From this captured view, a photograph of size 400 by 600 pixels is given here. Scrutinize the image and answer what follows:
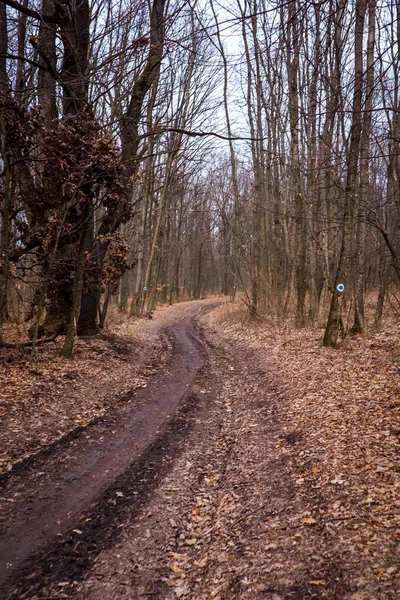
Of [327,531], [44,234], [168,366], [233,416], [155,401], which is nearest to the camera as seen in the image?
[327,531]

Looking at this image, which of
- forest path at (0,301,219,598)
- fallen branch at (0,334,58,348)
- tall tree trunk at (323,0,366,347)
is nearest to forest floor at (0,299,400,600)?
forest path at (0,301,219,598)

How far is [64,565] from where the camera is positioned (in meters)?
3.62

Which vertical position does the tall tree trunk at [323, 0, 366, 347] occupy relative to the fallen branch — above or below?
above

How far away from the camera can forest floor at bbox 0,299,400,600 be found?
340 cm

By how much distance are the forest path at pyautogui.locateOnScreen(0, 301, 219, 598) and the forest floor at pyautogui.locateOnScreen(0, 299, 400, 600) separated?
0.16 feet

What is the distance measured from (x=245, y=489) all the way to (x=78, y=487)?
2.02 metres

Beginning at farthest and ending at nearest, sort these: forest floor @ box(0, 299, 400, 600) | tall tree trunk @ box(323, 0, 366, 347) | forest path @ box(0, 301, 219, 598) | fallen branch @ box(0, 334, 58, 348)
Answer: fallen branch @ box(0, 334, 58, 348) → tall tree trunk @ box(323, 0, 366, 347) → forest path @ box(0, 301, 219, 598) → forest floor @ box(0, 299, 400, 600)

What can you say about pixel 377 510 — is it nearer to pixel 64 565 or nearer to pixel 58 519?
pixel 64 565

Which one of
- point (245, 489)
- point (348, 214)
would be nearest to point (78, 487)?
point (245, 489)

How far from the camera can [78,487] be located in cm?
493

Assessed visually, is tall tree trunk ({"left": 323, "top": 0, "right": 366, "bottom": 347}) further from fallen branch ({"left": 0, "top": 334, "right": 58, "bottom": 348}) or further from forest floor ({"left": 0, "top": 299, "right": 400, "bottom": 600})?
fallen branch ({"left": 0, "top": 334, "right": 58, "bottom": 348})

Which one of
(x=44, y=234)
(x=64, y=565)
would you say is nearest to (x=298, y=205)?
(x=44, y=234)

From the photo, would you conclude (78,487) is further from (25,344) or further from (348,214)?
(348,214)

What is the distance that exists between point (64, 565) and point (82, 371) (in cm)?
633
